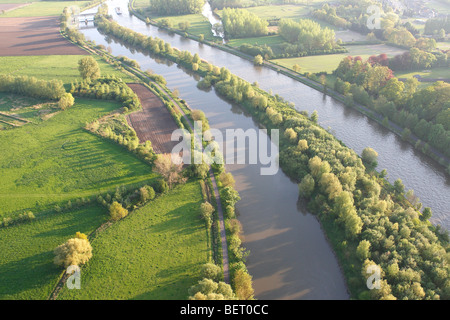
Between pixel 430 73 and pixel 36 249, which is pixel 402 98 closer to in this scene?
pixel 430 73

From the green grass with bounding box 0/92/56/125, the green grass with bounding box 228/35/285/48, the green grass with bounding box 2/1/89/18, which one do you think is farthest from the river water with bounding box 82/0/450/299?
the green grass with bounding box 2/1/89/18

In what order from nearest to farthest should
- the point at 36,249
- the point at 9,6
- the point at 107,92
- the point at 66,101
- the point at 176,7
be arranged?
the point at 36,249 < the point at 66,101 < the point at 107,92 < the point at 176,7 < the point at 9,6

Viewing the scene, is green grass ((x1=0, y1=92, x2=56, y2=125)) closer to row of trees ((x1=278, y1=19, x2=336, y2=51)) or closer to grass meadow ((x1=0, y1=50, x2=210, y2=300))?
grass meadow ((x1=0, y1=50, x2=210, y2=300))

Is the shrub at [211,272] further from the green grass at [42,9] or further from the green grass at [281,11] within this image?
the green grass at [42,9]

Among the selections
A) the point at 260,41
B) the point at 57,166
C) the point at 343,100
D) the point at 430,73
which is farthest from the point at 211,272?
the point at 260,41

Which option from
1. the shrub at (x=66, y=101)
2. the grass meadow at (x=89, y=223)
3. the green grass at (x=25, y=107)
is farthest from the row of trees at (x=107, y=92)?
the grass meadow at (x=89, y=223)

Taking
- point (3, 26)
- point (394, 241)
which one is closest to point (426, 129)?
point (394, 241)
